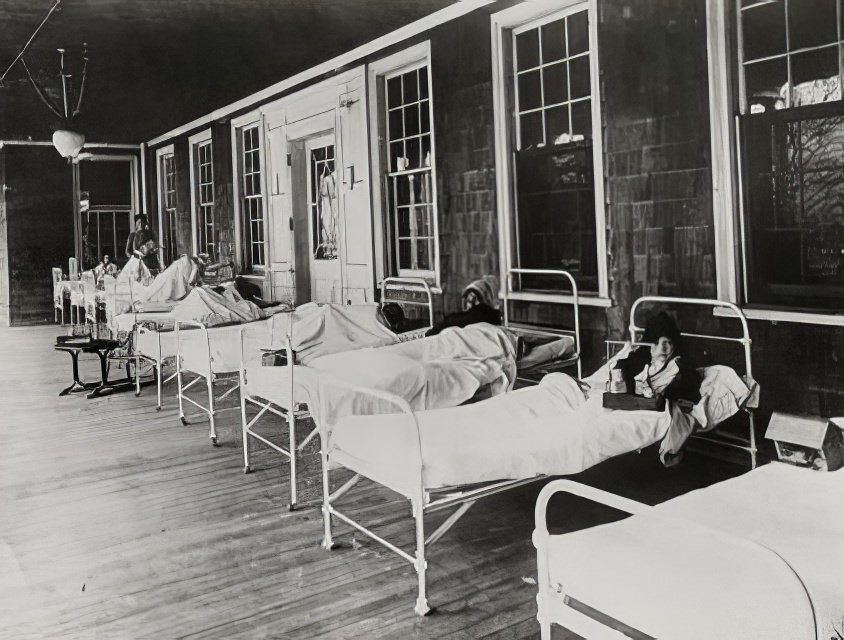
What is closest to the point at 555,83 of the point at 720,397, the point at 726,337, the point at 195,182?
the point at 726,337

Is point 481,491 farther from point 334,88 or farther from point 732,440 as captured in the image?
point 334,88

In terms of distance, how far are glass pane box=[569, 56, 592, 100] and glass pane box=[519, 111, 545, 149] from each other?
0.41 meters

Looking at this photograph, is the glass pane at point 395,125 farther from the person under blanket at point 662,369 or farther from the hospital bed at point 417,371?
the person under blanket at point 662,369

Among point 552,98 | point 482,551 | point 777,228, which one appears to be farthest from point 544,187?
point 482,551

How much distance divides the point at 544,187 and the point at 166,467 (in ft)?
11.5

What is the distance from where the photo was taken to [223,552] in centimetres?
382

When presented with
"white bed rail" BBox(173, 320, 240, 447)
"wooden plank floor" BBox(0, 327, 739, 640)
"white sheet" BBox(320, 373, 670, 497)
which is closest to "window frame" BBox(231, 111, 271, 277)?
"white bed rail" BBox(173, 320, 240, 447)

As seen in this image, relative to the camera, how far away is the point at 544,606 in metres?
2.31

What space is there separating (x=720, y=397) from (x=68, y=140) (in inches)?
293

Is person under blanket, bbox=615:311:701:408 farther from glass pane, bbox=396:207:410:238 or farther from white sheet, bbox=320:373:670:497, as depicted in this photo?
glass pane, bbox=396:207:410:238

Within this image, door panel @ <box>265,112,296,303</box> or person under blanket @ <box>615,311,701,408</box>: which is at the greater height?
door panel @ <box>265,112,296,303</box>

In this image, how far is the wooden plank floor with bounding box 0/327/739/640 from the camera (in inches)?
122

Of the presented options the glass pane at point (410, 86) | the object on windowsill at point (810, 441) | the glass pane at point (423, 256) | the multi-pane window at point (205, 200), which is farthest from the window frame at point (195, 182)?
the object on windowsill at point (810, 441)

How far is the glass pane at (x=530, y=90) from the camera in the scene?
620 centimetres
